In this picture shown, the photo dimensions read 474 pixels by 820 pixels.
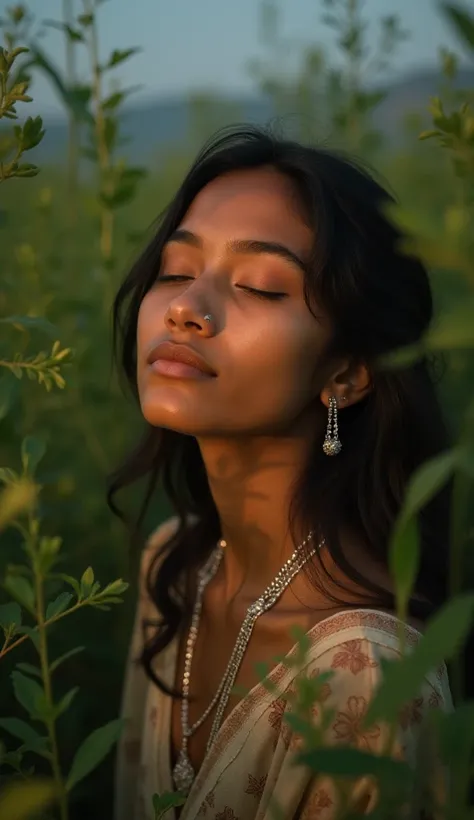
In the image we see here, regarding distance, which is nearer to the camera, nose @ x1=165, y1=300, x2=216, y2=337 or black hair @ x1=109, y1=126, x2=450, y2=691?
nose @ x1=165, y1=300, x2=216, y2=337

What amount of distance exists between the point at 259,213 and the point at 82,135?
79cm

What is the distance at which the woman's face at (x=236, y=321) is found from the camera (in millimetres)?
1350

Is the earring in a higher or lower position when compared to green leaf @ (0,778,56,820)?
higher

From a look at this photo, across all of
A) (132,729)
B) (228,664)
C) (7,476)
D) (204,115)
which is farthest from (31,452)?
(204,115)

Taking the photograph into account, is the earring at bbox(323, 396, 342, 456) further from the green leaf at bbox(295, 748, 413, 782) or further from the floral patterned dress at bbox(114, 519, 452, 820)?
the green leaf at bbox(295, 748, 413, 782)

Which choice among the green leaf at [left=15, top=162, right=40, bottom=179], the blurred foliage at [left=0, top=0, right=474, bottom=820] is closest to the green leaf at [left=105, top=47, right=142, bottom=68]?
the blurred foliage at [left=0, top=0, right=474, bottom=820]

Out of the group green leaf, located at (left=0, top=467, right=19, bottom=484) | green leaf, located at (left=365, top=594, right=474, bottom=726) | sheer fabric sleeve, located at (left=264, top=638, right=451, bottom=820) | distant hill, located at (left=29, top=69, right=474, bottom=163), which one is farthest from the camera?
distant hill, located at (left=29, top=69, right=474, bottom=163)

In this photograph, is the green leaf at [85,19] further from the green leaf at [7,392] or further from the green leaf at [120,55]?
the green leaf at [7,392]

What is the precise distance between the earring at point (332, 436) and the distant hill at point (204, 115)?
0.90 m

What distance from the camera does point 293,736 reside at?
4.32 ft

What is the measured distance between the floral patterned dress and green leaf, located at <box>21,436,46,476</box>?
17.0 inches

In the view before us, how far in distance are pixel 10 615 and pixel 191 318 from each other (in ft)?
1.95

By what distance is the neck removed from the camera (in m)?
1.55

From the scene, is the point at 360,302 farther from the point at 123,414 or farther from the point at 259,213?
the point at 123,414
